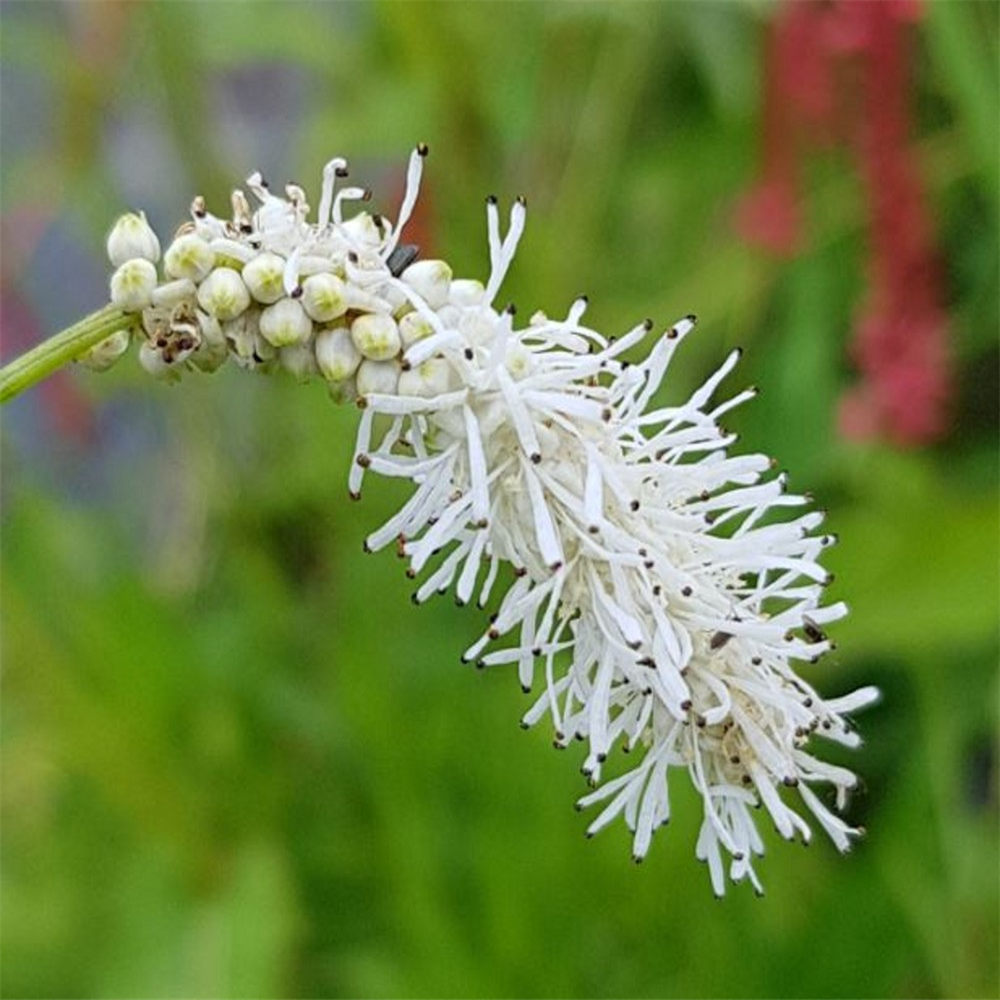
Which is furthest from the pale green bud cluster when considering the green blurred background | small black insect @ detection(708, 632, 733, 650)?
the green blurred background

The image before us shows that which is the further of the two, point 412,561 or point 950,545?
point 950,545

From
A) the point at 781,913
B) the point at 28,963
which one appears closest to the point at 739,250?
the point at 781,913

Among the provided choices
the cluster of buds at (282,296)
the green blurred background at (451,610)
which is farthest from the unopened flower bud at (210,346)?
the green blurred background at (451,610)

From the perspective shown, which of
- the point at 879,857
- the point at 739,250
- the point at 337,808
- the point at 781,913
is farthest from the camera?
the point at 739,250

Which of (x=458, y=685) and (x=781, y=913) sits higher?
(x=458, y=685)

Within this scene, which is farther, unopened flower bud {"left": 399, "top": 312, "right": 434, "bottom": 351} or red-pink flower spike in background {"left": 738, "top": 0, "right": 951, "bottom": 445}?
red-pink flower spike in background {"left": 738, "top": 0, "right": 951, "bottom": 445}

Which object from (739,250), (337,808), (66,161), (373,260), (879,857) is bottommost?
(879,857)

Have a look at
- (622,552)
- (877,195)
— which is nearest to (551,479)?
(622,552)

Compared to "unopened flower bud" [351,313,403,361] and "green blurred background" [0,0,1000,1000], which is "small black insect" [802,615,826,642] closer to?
"unopened flower bud" [351,313,403,361]

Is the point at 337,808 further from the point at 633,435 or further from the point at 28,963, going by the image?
the point at 633,435
